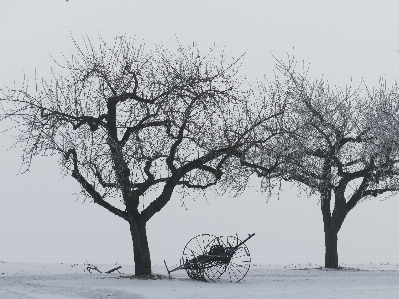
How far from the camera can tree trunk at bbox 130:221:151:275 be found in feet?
80.3

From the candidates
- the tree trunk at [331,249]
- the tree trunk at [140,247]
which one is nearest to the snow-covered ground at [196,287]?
the tree trunk at [140,247]

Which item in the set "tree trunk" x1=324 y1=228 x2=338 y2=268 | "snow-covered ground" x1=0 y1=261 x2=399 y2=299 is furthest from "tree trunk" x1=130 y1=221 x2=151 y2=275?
"tree trunk" x1=324 y1=228 x2=338 y2=268

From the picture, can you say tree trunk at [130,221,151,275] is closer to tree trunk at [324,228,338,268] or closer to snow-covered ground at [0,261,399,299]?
snow-covered ground at [0,261,399,299]

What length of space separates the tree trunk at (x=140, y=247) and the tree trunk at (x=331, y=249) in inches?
456

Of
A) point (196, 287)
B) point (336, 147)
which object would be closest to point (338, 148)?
point (336, 147)

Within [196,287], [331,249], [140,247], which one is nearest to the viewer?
[196,287]

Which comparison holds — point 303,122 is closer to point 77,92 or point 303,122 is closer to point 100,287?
point 77,92

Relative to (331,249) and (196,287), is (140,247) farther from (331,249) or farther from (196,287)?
(331,249)

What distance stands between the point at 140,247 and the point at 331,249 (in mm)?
12111

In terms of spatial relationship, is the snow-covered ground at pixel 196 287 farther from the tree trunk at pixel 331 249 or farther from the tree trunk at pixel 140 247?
the tree trunk at pixel 331 249

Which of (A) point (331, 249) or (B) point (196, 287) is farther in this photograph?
(A) point (331, 249)

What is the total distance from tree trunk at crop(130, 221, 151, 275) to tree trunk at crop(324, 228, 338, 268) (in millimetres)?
11591

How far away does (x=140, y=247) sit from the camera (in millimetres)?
24516

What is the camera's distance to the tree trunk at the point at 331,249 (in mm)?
31875
